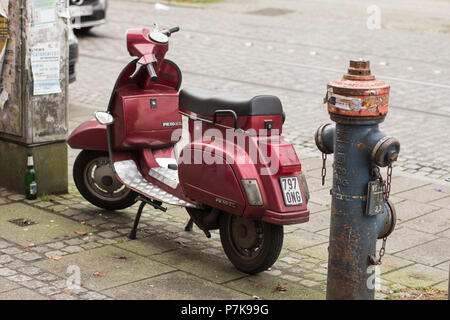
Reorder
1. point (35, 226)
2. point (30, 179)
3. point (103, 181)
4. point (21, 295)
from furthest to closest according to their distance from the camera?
point (30, 179), point (103, 181), point (35, 226), point (21, 295)

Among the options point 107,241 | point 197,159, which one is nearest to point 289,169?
point 197,159

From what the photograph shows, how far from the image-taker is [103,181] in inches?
275

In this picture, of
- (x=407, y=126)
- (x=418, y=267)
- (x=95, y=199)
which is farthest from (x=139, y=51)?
(x=407, y=126)

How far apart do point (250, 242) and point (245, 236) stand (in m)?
0.06

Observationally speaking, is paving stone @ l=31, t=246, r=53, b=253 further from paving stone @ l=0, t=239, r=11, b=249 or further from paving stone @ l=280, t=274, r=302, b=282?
paving stone @ l=280, t=274, r=302, b=282

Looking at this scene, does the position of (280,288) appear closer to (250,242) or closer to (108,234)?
(250,242)

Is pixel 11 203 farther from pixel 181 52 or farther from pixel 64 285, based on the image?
pixel 181 52

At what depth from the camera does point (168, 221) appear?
6.90 meters

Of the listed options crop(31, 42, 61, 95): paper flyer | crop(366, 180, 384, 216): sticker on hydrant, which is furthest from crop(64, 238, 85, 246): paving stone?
crop(366, 180, 384, 216): sticker on hydrant

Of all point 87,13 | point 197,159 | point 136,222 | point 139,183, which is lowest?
point 136,222

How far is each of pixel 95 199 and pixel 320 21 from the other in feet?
42.5

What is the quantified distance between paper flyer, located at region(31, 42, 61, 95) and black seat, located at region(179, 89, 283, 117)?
1.61 m

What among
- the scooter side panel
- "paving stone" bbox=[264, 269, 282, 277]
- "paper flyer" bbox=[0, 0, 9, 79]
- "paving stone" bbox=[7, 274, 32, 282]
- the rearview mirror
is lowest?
"paving stone" bbox=[7, 274, 32, 282]

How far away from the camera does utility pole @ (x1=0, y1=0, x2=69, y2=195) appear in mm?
7004
